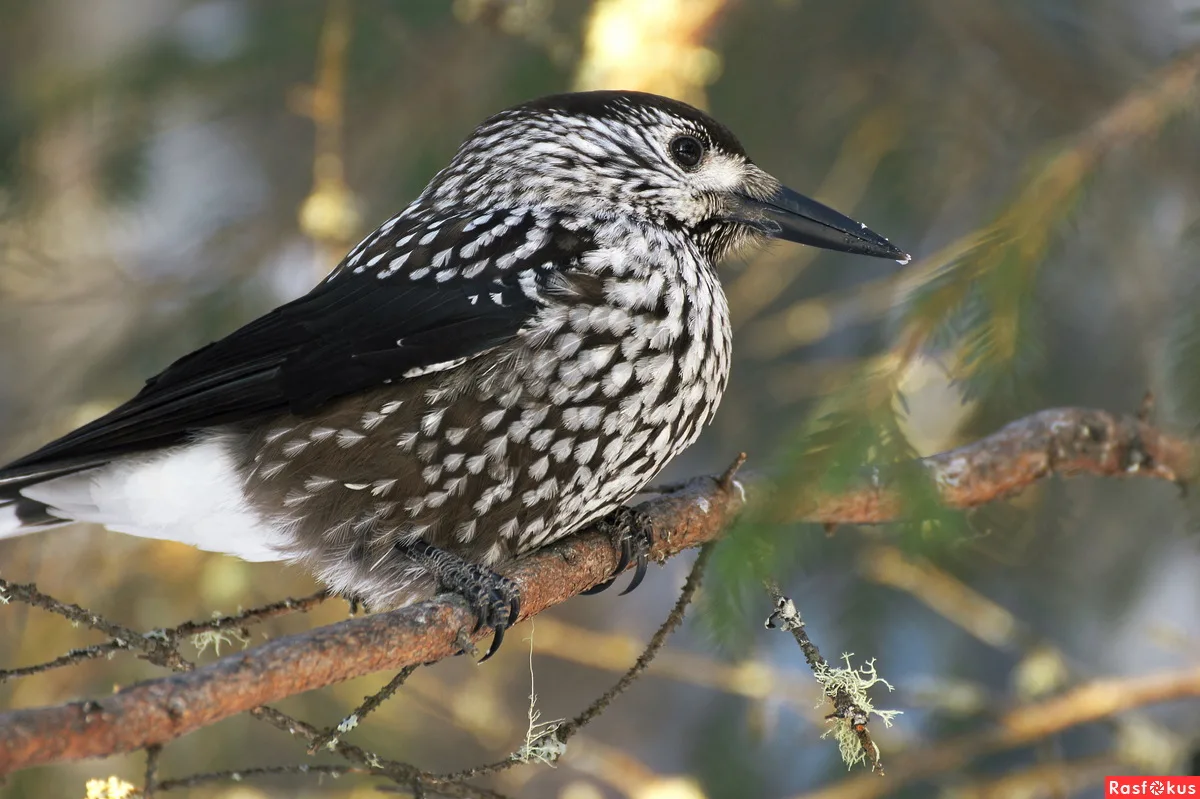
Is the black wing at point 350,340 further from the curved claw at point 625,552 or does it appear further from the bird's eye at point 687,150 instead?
the curved claw at point 625,552

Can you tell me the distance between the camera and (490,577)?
2650mm

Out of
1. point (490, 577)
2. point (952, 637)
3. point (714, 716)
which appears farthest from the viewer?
point (952, 637)

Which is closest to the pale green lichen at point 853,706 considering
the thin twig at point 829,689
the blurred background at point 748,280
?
the thin twig at point 829,689

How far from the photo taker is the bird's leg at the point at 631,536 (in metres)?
3.00


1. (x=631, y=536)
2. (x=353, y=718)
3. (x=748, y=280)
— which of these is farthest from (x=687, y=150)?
(x=353, y=718)

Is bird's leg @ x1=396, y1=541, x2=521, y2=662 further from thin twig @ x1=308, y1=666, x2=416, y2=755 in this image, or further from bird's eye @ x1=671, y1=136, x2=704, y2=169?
bird's eye @ x1=671, y1=136, x2=704, y2=169

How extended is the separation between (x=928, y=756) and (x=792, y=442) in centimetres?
179

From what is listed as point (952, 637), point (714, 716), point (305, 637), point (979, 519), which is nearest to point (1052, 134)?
point (979, 519)

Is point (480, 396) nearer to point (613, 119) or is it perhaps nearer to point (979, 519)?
point (613, 119)

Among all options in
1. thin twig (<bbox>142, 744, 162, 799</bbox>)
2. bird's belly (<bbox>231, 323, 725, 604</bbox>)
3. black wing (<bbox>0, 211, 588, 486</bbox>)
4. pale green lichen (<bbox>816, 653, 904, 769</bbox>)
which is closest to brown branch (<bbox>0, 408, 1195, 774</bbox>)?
thin twig (<bbox>142, 744, 162, 799</bbox>)

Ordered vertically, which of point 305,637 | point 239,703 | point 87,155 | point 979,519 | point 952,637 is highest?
point 87,155

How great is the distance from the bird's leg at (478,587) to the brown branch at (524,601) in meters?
0.05

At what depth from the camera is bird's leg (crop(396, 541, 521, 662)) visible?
8.35 ft

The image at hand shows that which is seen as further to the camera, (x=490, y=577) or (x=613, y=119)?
(x=613, y=119)
